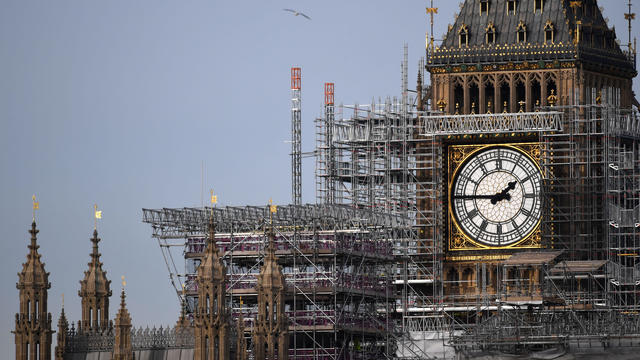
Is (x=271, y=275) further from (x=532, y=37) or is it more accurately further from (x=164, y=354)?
(x=532, y=37)

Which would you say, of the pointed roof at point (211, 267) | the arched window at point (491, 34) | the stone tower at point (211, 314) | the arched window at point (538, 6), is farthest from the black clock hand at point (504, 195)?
the stone tower at point (211, 314)

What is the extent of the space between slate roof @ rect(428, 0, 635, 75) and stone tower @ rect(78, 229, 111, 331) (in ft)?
93.7

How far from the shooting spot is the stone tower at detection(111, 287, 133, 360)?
136375mm

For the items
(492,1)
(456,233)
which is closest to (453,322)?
(456,233)

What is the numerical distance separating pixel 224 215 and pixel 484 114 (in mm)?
17090

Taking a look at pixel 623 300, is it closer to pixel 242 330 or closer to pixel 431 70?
pixel 431 70

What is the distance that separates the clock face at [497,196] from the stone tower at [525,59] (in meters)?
3.16

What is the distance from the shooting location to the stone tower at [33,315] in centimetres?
13888

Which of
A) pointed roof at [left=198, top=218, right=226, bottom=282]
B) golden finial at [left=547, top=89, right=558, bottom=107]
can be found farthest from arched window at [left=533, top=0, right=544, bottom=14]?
pointed roof at [left=198, top=218, right=226, bottom=282]

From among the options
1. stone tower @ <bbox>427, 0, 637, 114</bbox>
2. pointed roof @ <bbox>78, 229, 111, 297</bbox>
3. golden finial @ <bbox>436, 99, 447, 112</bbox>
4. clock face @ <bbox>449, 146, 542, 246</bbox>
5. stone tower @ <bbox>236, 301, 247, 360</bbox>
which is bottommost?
stone tower @ <bbox>236, 301, 247, 360</bbox>

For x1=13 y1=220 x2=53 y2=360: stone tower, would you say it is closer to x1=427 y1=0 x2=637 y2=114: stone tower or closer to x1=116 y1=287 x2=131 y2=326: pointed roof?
x1=116 y1=287 x2=131 y2=326: pointed roof

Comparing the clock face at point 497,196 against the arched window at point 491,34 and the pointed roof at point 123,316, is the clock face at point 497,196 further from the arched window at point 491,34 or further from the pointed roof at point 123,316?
the pointed roof at point 123,316

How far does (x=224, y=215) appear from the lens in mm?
159750

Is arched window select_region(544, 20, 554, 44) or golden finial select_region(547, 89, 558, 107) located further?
arched window select_region(544, 20, 554, 44)
